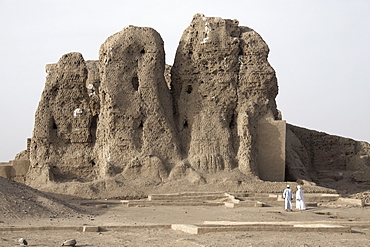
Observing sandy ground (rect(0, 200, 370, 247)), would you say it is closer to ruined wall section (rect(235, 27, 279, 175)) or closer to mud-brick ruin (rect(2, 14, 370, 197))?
mud-brick ruin (rect(2, 14, 370, 197))

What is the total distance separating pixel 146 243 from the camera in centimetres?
1217

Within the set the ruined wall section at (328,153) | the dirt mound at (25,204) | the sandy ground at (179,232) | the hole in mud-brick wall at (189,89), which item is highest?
the hole in mud-brick wall at (189,89)

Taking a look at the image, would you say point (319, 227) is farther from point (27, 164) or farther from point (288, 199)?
point (27, 164)

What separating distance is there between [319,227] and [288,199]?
20.4 feet

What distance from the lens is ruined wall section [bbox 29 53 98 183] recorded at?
2689 cm

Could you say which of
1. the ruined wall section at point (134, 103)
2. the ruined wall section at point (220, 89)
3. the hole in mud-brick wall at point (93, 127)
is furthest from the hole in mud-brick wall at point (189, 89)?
the hole in mud-brick wall at point (93, 127)

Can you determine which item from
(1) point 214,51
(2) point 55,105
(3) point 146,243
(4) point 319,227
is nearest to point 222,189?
(1) point 214,51

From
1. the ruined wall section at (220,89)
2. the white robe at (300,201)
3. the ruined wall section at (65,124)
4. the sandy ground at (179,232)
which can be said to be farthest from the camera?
the ruined wall section at (65,124)

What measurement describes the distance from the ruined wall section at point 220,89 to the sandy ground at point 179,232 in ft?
20.3

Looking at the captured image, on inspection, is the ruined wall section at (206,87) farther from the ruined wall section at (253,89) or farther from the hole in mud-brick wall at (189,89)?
the ruined wall section at (253,89)

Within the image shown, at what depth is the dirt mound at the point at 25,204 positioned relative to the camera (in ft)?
52.7

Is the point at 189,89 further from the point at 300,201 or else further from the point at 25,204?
the point at 25,204

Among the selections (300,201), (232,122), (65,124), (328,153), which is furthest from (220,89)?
(328,153)

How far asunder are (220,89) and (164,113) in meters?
2.73
